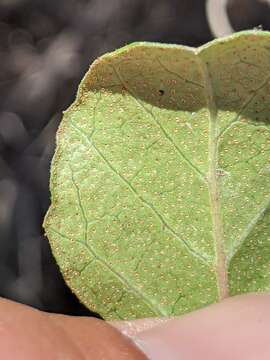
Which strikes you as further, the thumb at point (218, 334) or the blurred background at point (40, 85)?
the blurred background at point (40, 85)

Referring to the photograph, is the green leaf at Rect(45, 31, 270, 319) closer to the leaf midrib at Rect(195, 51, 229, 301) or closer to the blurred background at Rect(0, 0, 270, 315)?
the leaf midrib at Rect(195, 51, 229, 301)

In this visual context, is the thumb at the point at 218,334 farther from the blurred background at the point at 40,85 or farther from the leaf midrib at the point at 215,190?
the blurred background at the point at 40,85

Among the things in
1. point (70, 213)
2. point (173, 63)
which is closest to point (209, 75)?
point (173, 63)

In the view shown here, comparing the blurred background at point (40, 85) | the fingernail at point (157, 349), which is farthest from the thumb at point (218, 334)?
the blurred background at point (40, 85)

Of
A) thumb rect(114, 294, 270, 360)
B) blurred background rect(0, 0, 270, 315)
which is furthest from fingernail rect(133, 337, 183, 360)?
blurred background rect(0, 0, 270, 315)

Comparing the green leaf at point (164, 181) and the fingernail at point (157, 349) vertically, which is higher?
the green leaf at point (164, 181)

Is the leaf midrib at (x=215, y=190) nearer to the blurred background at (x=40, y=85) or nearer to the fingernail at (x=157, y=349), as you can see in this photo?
the fingernail at (x=157, y=349)

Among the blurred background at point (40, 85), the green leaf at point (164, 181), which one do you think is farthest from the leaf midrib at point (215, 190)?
the blurred background at point (40, 85)
